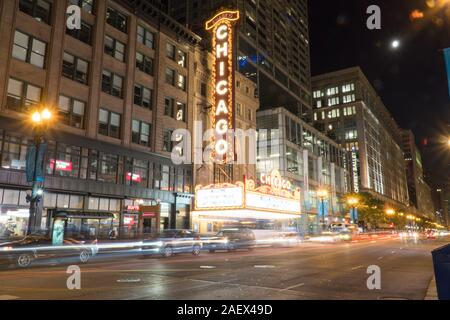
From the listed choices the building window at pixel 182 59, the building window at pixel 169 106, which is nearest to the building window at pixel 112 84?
the building window at pixel 169 106

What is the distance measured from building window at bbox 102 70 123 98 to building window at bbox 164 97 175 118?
6.02m

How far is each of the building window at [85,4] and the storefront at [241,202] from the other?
19.2 m

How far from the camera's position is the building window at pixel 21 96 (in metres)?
27.6

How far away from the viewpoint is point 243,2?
84625 mm

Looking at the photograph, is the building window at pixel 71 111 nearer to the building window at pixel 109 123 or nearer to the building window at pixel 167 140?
the building window at pixel 109 123

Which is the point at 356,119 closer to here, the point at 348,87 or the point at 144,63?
the point at 348,87

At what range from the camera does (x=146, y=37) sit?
40562mm

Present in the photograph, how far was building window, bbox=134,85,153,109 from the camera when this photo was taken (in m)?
38.6

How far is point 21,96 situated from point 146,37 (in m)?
16.3

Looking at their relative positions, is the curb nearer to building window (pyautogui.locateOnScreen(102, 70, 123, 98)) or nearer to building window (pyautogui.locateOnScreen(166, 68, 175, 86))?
building window (pyautogui.locateOnScreen(102, 70, 123, 98))

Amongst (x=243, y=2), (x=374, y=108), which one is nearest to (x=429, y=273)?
(x=243, y=2)

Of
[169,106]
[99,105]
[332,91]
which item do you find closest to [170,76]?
[169,106]

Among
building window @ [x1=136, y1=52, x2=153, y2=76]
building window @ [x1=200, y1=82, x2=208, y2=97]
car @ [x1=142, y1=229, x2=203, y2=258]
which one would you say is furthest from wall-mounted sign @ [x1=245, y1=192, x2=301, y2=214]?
building window @ [x1=136, y1=52, x2=153, y2=76]
